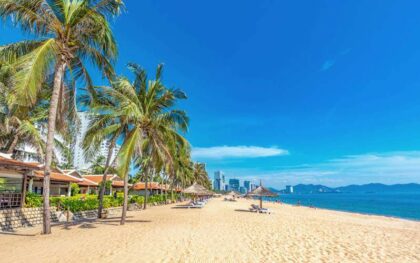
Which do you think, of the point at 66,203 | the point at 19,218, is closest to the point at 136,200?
the point at 66,203

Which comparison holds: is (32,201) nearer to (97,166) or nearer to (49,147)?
(49,147)

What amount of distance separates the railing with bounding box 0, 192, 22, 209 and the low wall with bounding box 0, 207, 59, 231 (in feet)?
2.98

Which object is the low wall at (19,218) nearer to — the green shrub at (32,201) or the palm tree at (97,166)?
the green shrub at (32,201)

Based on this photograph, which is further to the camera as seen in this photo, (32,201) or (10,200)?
(32,201)

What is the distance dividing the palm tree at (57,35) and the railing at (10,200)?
4339 mm

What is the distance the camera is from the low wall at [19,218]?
10.0 m

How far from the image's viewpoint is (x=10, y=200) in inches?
455

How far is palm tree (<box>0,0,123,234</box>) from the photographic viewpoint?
8102 mm

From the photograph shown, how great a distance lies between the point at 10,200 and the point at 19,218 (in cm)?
139

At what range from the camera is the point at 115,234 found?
9.23 meters

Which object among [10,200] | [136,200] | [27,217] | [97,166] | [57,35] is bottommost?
[136,200]

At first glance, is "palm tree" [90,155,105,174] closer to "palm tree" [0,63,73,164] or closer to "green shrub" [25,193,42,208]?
"palm tree" [0,63,73,164]

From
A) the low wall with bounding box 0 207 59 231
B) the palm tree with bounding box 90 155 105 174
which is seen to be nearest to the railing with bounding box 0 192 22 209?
the low wall with bounding box 0 207 59 231

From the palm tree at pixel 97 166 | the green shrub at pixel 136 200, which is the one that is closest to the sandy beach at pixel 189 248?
the green shrub at pixel 136 200
